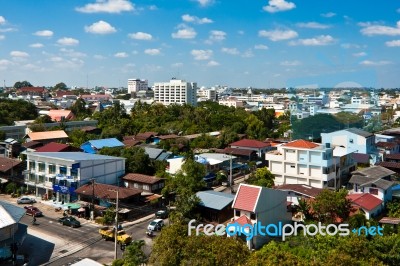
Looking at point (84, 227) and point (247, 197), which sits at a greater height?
point (247, 197)

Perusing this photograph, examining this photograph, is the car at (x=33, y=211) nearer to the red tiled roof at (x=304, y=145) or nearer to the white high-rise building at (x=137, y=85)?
the red tiled roof at (x=304, y=145)

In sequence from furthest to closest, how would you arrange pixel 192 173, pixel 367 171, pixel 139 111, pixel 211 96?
pixel 211 96 → pixel 139 111 → pixel 367 171 → pixel 192 173

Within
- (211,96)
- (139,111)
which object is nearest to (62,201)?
(139,111)

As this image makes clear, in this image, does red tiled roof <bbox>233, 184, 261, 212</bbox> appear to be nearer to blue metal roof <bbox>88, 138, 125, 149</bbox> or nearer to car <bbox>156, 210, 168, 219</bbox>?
car <bbox>156, 210, 168, 219</bbox>

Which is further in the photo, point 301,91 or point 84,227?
point 301,91

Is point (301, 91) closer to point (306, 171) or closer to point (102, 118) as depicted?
point (102, 118)

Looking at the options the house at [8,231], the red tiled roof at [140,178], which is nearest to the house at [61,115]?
the red tiled roof at [140,178]

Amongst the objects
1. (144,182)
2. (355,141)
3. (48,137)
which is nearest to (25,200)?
(144,182)
